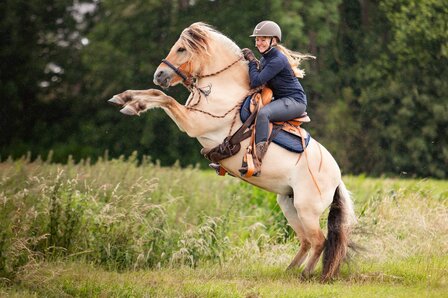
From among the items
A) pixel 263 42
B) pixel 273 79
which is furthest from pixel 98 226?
pixel 263 42

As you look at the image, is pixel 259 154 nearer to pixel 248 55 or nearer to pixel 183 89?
pixel 248 55

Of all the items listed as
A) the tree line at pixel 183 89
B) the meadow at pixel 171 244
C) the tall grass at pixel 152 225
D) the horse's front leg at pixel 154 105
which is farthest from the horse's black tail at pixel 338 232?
the tree line at pixel 183 89

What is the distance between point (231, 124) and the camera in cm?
938

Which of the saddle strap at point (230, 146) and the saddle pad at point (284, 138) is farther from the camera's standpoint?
the saddle pad at point (284, 138)

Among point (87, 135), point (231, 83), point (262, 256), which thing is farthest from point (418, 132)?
point (231, 83)

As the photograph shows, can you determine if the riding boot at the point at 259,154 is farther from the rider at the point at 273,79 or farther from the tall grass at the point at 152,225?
the tall grass at the point at 152,225

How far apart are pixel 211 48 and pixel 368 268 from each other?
343cm

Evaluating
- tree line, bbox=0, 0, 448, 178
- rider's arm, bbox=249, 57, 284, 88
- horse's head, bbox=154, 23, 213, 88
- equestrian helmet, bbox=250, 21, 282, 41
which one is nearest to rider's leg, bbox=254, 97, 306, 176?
rider's arm, bbox=249, 57, 284, 88

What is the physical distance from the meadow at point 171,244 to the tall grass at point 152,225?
18mm

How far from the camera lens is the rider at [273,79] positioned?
30.3 feet

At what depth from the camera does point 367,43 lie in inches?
1403

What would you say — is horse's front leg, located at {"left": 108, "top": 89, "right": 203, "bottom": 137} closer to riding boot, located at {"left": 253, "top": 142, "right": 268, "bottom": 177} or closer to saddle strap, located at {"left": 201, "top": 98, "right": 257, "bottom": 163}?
saddle strap, located at {"left": 201, "top": 98, "right": 257, "bottom": 163}

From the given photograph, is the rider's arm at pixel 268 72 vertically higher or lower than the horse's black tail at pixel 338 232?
higher

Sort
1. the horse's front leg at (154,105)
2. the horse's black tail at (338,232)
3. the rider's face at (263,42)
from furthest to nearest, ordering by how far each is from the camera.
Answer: the horse's black tail at (338,232), the rider's face at (263,42), the horse's front leg at (154,105)
